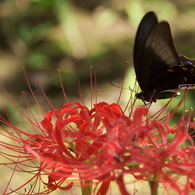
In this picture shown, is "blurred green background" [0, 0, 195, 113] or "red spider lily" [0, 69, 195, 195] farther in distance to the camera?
"blurred green background" [0, 0, 195, 113]

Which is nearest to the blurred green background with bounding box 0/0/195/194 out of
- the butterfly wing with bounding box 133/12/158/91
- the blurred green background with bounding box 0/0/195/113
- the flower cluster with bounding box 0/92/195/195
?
the blurred green background with bounding box 0/0/195/113

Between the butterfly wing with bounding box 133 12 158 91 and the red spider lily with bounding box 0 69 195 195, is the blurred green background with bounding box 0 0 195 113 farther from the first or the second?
the red spider lily with bounding box 0 69 195 195

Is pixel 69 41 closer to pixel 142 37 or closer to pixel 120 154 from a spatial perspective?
pixel 142 37

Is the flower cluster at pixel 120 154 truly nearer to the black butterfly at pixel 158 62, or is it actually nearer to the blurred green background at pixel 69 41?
the black butterfly at pixel 158 62

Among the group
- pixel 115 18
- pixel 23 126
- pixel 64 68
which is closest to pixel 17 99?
pixel 23 126

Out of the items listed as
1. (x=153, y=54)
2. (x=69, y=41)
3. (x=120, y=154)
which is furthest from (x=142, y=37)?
(x=69, y=41)

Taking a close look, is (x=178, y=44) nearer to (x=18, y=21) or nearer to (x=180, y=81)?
(x=18, y=21)
